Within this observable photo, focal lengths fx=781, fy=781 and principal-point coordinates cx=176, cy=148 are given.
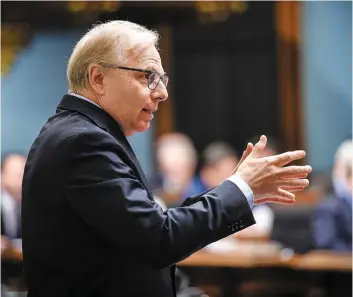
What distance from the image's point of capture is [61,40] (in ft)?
27.2

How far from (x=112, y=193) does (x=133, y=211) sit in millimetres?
66

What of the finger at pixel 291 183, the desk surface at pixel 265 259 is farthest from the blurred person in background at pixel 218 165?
the finger at pixel 291 183

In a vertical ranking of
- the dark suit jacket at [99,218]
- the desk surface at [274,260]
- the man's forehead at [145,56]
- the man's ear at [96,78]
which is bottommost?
the desk surface at [274,260]

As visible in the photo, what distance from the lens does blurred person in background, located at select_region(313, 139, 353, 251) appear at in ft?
17.1

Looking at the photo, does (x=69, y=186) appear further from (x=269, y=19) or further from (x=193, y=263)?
(x=269, y=19)

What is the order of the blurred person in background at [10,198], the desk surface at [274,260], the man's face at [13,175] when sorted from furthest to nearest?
1. the man's face at [13,175]
2. the blurred person in background at [10,198]
3. the desk surface at [274,260]

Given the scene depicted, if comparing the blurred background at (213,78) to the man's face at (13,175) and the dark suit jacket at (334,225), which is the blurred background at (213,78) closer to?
the man's face at (13,175)

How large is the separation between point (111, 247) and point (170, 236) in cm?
17

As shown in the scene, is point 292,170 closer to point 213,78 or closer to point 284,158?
point 284,158

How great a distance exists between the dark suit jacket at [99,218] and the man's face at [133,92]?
0.12 feet

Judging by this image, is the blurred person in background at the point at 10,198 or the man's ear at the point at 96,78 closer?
the man's ear at the point at 96,78

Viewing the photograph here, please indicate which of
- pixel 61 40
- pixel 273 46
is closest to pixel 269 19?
pixel 273 46

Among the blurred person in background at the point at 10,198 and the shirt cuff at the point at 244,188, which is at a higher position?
the shirt cuff at the point at 244,188

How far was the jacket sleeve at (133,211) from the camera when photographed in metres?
1.82
